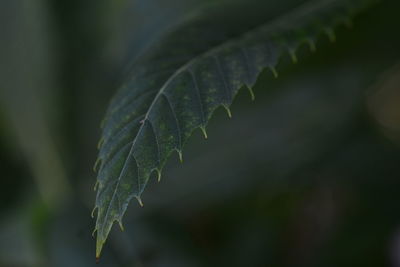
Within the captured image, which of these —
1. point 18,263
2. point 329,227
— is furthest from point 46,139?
point 329,227

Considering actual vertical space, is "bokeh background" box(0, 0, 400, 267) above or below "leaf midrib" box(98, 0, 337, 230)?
below

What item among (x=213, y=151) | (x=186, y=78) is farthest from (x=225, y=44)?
(x=213, y=151)

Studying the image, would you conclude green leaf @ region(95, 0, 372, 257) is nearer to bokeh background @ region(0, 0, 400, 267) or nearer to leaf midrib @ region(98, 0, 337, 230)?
leaf midrib @ region(98, 0, 337, 230)

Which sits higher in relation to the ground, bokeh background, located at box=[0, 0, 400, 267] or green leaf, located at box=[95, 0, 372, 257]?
green leaf, located at box=[95, 0, 372, 257]

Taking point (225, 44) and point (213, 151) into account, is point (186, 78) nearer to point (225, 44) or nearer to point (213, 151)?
point (225, 44)

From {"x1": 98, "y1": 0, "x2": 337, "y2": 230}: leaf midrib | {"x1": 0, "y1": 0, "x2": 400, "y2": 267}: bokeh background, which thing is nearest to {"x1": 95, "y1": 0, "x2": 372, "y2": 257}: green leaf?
{"x1": 98, "y1": 0, "x2": 337, "y2": 230}: leaf midrib

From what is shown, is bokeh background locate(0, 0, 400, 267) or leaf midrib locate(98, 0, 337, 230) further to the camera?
bokeh background locate(0, 0, 400, 267)

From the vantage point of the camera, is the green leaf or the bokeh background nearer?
the green leaf
